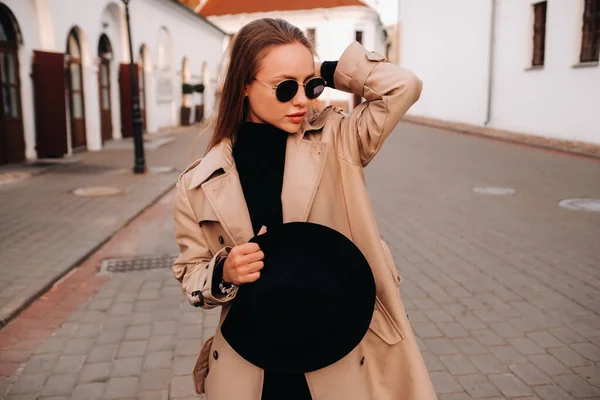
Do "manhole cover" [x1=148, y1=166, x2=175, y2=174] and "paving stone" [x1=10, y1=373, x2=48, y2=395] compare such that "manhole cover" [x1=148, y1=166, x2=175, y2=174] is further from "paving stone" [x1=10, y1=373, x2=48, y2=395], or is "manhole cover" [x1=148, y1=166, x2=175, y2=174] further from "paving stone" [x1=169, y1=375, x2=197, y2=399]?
"paving stone" [x1=169, y1=375, x2=197, y2=399]

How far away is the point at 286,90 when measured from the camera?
5.74 feet

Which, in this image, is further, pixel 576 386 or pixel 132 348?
pixel 132 348

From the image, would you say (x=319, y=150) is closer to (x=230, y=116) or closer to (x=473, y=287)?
(x=230, y=116)

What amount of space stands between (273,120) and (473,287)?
12.9ft

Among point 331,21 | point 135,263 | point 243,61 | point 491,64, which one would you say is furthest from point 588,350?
point 331,21

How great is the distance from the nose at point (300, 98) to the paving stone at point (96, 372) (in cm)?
259

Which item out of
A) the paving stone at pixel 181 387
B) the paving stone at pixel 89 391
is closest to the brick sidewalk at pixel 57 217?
the paving stone at pixel 89 391

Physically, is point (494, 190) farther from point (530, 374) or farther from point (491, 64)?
point (491, 64)

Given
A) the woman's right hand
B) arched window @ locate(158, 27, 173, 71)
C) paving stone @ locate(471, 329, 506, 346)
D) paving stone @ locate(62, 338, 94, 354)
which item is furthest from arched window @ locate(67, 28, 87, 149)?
the woman's right hand

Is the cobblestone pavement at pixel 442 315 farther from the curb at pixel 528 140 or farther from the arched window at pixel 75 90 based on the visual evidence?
the arched window at pixel 75 90

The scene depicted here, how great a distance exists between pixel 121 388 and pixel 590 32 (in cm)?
1520

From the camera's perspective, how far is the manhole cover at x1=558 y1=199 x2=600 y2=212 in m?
8.39

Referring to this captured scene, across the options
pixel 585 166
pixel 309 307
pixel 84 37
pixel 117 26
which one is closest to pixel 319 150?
pixel 309 307

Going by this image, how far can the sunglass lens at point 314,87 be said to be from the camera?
1.78m
